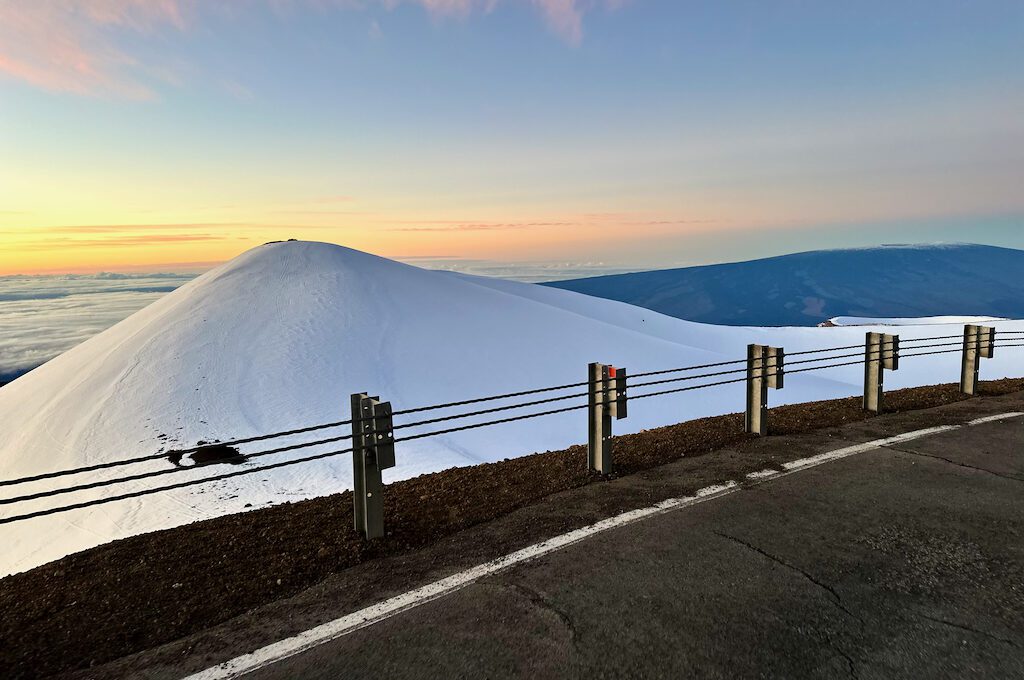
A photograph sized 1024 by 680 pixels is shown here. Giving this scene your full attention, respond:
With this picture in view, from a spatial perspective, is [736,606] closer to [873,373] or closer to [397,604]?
[397,604]

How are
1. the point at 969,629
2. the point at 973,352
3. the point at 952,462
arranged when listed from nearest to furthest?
1. the point at 969,629
2. the point at 952,462
3. the point at 973,352

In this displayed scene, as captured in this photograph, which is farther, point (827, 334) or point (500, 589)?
point (827, 334)

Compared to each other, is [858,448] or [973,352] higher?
[973,352]

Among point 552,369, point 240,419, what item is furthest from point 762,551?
point 552,369

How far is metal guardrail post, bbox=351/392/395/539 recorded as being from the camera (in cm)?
508

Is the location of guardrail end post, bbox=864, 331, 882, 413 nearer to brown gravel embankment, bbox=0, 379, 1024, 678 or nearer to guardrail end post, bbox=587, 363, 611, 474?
brown gravel embankment, bbox=0, 379, 1024, 678

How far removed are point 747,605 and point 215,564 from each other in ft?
13.4

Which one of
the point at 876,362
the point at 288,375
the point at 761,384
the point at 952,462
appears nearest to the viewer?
the point at 952,462

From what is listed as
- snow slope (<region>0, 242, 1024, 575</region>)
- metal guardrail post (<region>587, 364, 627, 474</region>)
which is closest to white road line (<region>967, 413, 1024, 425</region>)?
metal guardrail post (<region>587, 364, 627, 474</region>)

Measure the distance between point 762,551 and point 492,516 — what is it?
241cm

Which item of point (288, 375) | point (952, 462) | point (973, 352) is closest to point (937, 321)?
point (973, 352)

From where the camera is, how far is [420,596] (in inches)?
160

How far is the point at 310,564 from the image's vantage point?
15.0ft

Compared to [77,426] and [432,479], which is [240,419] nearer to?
[77,426]
